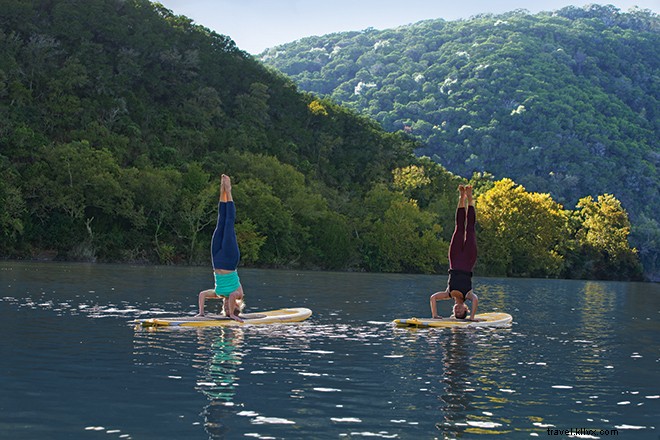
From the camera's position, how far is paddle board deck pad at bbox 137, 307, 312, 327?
25.6m

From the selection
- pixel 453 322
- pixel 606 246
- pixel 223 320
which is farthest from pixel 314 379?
pixel 606 246

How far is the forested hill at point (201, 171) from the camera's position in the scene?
87.5 metres

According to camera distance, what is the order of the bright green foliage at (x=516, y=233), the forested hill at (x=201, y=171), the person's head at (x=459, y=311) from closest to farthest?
the person's head at (x=459, y=311) < the forested hill at (x=201, y=171) < the bright green foliage at (x=516, y=233)

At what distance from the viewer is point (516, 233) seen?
11550 centimetres

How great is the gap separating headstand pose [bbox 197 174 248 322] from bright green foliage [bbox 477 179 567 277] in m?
89.5

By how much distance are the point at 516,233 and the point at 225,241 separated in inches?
3655

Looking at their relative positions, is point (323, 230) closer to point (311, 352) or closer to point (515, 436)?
point (311, 352)

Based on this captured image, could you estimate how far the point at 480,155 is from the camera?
19225 centimetres

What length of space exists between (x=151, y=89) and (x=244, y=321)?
3983 inches

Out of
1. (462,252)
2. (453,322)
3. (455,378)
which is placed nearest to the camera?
(455,378)

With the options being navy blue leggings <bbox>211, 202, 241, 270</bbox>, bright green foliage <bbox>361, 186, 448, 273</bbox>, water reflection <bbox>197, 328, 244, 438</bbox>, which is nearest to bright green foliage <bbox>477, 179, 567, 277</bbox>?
bright green foliage <bbox>361, 186, 448, 273</bbox>

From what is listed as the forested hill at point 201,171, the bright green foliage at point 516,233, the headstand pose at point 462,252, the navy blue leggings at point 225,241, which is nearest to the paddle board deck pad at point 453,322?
the headstand pose at point 462,252

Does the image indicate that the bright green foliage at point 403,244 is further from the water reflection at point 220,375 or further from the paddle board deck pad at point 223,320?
the water reflection at point 220,375

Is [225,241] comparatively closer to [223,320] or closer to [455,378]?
[223,320]
